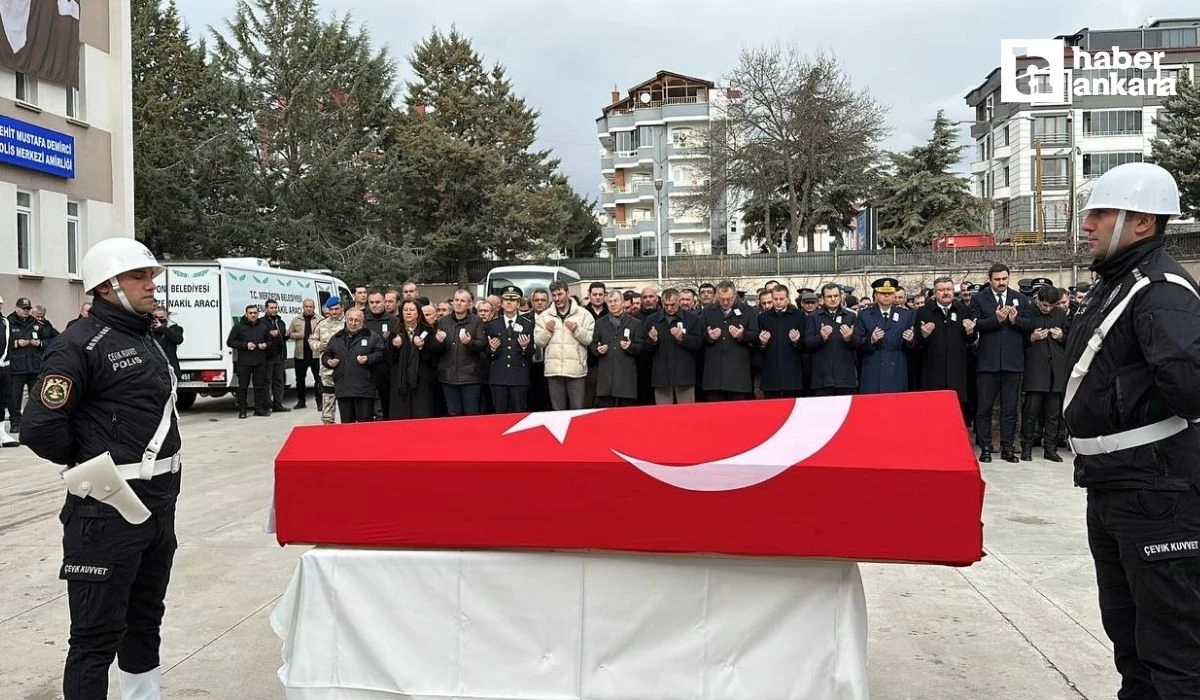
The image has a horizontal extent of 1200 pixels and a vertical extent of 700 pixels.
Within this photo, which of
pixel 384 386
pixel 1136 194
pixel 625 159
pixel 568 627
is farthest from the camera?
pixel 625 159

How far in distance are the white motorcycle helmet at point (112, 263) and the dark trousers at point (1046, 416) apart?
379 inches

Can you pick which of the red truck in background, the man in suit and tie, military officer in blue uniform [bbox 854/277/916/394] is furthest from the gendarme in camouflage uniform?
the red truck in background

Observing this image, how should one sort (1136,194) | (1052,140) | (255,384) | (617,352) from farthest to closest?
(1052,140) < (255,384) < (617,352) < (1136,194)

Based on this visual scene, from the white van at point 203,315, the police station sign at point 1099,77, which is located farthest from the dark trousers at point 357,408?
the police station sign at point 1099,77

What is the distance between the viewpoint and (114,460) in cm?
348

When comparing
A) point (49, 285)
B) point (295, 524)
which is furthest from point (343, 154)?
point (295, 524)

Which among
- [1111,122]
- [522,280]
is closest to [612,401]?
[522,280]

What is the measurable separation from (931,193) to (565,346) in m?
44.7

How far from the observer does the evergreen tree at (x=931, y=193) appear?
5059 cm

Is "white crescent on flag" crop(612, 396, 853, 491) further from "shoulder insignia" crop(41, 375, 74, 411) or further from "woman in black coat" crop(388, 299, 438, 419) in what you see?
"woman in black coat" crop(388, 299, 438, 419)

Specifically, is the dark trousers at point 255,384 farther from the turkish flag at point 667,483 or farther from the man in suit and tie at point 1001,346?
the turkish flag at point 667,483

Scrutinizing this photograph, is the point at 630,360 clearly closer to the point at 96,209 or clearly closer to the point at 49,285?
the point at 49,285

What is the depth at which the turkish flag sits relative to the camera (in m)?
3.33

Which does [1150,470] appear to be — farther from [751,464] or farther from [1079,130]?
[1079,130]
